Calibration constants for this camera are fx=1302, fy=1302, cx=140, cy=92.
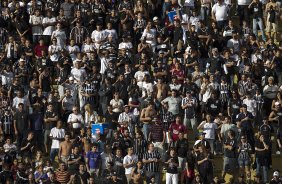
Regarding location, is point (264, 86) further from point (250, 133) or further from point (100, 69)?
point (100, 69)

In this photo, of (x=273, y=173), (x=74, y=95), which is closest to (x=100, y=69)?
(x=74, y=95)

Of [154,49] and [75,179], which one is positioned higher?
[154,49]

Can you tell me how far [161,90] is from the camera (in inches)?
1647

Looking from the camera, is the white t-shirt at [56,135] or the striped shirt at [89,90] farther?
the striped shirt at [89,90]

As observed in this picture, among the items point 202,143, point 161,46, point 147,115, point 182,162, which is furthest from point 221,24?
point 182,162

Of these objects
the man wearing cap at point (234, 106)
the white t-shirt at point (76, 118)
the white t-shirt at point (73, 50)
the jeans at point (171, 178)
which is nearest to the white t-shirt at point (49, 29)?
the white t-shirt at point (73, 50)

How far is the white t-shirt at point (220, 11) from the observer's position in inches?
1831

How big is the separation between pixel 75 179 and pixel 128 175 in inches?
70.0

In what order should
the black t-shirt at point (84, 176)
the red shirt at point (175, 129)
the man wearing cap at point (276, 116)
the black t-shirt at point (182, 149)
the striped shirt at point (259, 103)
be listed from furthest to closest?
the striped shirt at point (259, 103)
the man wearing cap at point (276, 116)
the red shirt at point (175, 129)
the black t-shirt at point (182, 149)
the black t-shirt at point (84, 176)

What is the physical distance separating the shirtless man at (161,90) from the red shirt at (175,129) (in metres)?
1.89

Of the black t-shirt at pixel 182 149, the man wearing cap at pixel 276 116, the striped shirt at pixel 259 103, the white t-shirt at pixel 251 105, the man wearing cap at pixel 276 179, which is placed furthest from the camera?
the striped shirt at pixel 259 103

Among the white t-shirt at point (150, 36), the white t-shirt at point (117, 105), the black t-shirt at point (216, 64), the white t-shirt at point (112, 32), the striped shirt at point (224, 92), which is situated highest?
the white t-shirt at point (112, 32)

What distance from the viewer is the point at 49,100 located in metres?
41.3

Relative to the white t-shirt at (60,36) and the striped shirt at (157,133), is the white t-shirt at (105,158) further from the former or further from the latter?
the white t-shirt at (60,36)
